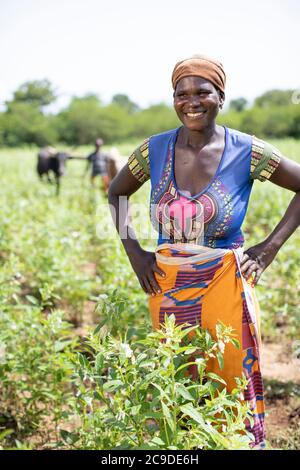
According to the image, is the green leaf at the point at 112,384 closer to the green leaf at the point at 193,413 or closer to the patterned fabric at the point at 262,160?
the green leaf at the point at 193,413

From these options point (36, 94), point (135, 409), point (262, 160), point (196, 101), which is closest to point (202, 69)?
point (196, 101)

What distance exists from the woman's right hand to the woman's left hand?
0.32m

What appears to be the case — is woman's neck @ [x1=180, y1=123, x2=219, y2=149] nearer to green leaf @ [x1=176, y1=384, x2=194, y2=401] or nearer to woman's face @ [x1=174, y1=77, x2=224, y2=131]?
woman's face @ [x1=174, y1=77, x2=224, y2=131]

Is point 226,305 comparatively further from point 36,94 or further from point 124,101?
point 124,101

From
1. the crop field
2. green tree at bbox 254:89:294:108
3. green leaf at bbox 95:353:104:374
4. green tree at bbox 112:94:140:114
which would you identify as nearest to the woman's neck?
the crop field

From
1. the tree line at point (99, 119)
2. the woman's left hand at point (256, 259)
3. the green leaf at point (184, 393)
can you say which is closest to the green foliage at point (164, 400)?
the green leaf at point (184, 393)

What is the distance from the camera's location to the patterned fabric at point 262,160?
2025 millimetres

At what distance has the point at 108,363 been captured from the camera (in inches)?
72.9

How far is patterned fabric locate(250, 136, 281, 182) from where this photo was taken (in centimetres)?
203

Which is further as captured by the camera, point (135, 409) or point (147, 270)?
point (147, 270)

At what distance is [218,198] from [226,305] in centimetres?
40

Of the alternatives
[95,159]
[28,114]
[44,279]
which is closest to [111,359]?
[44,279]

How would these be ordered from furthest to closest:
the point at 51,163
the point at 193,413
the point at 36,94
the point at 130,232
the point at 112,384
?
the point at 36,94, the point at 51,163, the point at 130,232, the point at 112,384, the point at 193,413

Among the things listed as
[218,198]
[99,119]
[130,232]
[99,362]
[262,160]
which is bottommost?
[99,362]
